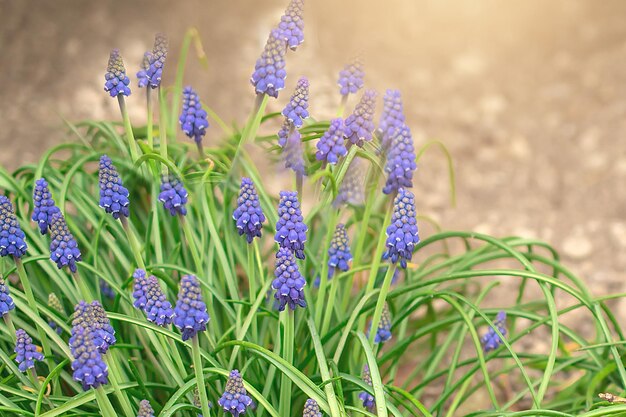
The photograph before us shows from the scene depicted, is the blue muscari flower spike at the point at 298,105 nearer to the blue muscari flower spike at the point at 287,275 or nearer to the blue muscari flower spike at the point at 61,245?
the blue muscari flower spike at the point at 287,275

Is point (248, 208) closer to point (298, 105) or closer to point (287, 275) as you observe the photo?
point (287, 275)

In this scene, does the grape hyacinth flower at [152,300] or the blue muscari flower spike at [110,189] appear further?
the blue muscari flower spike at [110,189]

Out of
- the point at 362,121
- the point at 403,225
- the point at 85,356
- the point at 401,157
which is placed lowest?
the point at 85,356

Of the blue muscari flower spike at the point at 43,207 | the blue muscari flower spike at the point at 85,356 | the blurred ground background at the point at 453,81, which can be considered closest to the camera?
the blue muscari flower spike at the point at 85,356

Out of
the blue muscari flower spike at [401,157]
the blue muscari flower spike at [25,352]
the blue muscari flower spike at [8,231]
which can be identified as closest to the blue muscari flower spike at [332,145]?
the blue muscari flower spike at [401,157]

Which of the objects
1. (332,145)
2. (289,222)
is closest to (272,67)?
(332,145)

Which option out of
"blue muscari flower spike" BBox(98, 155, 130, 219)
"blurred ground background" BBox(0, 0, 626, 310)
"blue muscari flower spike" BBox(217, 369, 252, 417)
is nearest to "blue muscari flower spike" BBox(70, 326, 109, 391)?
"blue muscari flower spike" BBox(217, 369, 252, 417)
